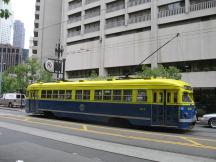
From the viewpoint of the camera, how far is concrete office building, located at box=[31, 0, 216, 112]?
141 feet

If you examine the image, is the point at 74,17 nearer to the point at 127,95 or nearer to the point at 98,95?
the point at 98,95

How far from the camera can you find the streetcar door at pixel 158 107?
18.9 metres

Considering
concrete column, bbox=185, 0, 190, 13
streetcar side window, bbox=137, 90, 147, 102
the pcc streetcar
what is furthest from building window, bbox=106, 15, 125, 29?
streetcar side window, bbox=137, 90, 147, 102

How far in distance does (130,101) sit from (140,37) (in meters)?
31.5

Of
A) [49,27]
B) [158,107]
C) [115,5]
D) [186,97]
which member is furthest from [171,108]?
[49,27]

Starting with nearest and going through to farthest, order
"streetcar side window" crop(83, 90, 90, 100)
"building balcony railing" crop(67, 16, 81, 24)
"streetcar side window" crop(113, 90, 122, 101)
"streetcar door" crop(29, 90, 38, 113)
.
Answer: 1. "streetcar side window" crop(113, 90, 122, 101)
2. "streetcar side window" crop(83, 90, 90, 100)
3. "streetcar door" crop(29, 90, 38, 113)
4. "building balcony railing" crop(67, 16, 81, 24)

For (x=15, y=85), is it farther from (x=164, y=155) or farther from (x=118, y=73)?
(x=164, y=155)

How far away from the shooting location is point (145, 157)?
10789mm

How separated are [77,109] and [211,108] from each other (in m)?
19.0

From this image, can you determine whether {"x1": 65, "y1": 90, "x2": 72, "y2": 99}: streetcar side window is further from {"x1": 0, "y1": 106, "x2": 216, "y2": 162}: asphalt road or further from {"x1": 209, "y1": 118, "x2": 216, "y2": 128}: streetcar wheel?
{"x1": 209, "y1": 118, "x2": 216, "y2": 128}: streetcar wheel

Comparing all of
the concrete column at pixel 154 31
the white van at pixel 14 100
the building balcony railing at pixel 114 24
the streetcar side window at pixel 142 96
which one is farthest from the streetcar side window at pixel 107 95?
the building balcony railing at pixel 114 24

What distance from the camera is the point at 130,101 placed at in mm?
20391

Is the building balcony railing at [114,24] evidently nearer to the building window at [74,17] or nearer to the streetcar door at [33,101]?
the building window at [74,17]

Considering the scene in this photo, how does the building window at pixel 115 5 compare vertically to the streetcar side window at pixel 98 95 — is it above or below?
above
